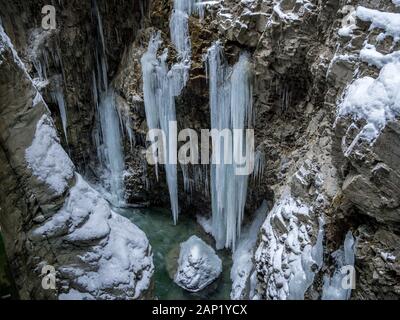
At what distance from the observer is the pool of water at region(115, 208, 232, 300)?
31.6ft

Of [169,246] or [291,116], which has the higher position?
[291,116]

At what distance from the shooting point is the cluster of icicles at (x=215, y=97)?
9148mm

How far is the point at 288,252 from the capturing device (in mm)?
7102

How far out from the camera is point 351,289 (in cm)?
584

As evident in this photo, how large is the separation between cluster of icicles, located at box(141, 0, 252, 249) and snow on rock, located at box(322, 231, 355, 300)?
13.0ft

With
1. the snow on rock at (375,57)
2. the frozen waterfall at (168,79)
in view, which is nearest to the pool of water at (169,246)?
the frozen waterfall at (168,79)

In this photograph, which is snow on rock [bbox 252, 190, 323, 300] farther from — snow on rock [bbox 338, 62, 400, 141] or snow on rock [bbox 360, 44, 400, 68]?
snow on rock [bbox 360, 44, 400, 68]

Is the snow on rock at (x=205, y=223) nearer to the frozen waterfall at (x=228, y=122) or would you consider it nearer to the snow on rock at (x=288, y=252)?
the frozen waterfall at (x=228, y=122)

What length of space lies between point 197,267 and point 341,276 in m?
4.69

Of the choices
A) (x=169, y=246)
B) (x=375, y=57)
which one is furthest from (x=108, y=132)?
(x=375, y=57)

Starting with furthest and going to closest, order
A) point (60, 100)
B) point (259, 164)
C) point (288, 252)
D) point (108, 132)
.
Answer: point (108, 132)
point (60, 100)
point (259, 164)
point (288, 252)

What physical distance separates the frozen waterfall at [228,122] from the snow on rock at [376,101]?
386 centimetres

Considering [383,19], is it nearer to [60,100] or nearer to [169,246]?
[169,246]

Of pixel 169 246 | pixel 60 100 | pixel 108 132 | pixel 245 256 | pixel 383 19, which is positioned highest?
pixel 383 19
